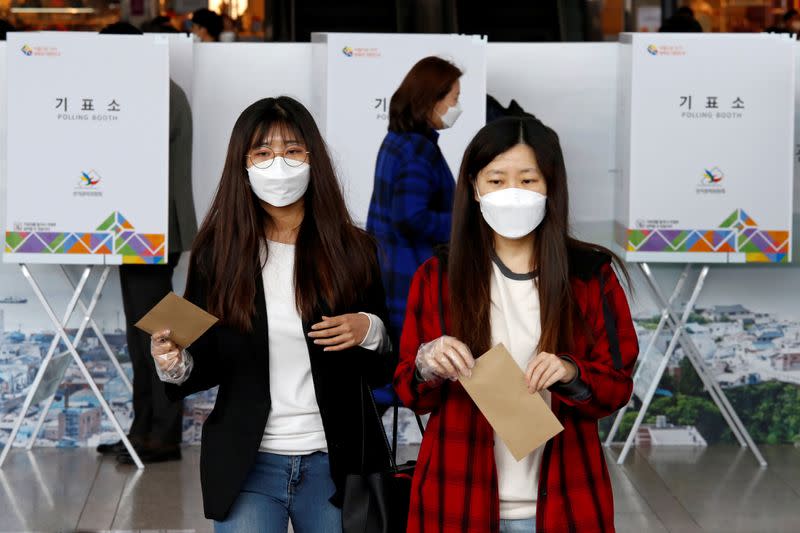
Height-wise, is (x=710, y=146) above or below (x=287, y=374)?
above

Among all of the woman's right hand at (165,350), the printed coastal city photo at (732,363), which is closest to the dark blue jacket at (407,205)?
the printed coastal city photo at (732,363)

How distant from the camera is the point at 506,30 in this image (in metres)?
10.3

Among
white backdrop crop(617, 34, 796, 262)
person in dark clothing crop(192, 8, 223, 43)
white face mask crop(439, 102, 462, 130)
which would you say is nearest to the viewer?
white face mask crop(439, 102, 462, 130)

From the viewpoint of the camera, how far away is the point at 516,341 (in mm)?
2479

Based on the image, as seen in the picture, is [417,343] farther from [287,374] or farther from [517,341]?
[287,374]

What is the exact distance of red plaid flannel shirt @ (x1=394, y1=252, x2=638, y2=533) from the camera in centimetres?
239

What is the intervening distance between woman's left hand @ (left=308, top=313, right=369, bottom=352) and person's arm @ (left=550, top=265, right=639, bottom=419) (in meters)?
0.46

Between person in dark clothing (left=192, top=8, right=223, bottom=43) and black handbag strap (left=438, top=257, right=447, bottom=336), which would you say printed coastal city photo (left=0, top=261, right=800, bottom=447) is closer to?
person in dark clothing (left=192, top=8, right=223, bottom=43)

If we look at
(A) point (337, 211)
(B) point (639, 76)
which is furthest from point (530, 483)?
(B) point (639, 76)

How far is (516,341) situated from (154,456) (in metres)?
3.72

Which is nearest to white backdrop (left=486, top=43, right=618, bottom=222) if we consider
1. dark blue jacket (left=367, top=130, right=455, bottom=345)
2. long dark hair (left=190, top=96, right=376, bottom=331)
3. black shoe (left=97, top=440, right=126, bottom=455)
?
dark blue jacket (left=367, top=130, right=455, bottom=345)

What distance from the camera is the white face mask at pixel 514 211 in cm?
247

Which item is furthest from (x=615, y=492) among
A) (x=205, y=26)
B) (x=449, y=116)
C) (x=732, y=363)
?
(x=205, y=26)

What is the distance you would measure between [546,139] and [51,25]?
9.85 metres
